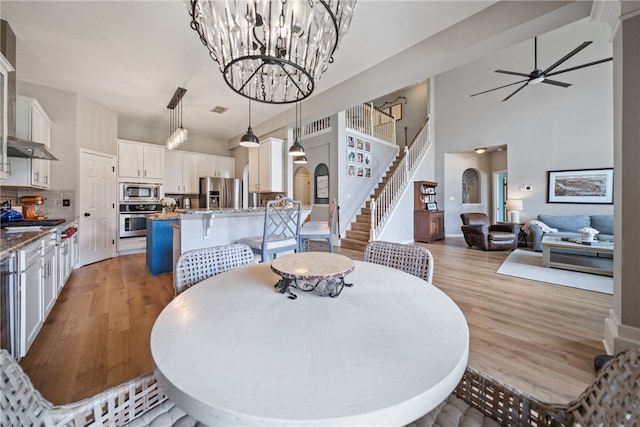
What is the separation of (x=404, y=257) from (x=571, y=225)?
19.6 ft

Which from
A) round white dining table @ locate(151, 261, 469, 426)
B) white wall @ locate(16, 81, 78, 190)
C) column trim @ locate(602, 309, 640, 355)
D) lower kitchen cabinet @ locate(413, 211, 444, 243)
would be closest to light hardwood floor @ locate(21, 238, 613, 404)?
column trim @ locate(602, 309, 640, 355)

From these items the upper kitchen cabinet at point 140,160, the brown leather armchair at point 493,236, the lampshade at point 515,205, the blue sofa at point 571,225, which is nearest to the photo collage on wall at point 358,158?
the brown leather armchair at point 493,236

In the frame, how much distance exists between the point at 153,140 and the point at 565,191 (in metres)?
9.41

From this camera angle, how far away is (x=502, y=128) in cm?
645

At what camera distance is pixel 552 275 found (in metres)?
3.60

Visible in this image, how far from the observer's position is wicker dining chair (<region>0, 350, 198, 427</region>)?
1.72 ft

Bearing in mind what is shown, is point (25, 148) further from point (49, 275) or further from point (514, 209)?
point (514, 209)

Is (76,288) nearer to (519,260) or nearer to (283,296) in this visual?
(283,296)

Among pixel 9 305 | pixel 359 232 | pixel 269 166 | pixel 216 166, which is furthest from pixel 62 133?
pixel 359 232

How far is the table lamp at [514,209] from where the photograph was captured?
19.2 ft

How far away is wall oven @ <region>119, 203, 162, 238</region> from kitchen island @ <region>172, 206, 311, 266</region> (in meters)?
2.45

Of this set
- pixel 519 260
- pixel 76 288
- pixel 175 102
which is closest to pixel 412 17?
pixel 175 102

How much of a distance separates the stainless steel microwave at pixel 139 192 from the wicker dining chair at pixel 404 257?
5.16 m

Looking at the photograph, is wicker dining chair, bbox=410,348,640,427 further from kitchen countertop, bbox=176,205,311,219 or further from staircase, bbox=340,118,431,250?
staircase, bbox=340,118,431,250
